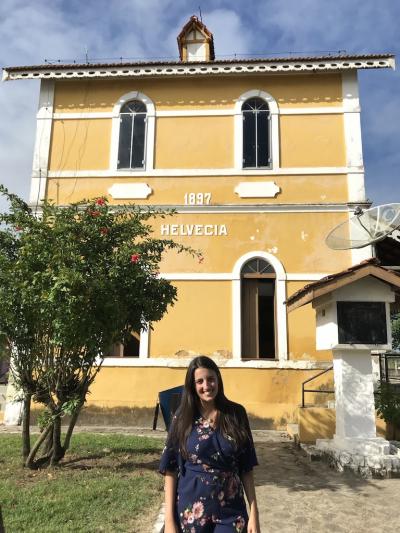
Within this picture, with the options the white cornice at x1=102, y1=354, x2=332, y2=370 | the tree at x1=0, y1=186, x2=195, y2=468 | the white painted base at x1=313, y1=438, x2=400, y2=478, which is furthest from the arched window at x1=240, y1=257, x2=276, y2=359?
the tree at x1=0, y1=186, x2=195, y2=468

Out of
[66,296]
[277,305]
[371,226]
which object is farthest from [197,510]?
[277,305]

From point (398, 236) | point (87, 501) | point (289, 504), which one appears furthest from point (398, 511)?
point (398, 236)

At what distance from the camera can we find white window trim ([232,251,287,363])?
Answer: 425 inches

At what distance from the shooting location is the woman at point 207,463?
2566 millimetres

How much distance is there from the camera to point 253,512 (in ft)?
8.57

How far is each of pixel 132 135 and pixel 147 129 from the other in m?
0.44

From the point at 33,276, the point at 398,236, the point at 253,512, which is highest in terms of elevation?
the point at 398,236

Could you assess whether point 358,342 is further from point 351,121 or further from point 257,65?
point 257,65

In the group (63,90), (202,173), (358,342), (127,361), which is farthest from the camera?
(63,90)

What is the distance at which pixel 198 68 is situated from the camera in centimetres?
1220

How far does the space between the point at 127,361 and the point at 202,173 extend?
16.2ft

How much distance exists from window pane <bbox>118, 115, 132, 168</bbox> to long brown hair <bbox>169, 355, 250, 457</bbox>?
10.1 m

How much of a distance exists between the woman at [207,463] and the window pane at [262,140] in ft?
32.3

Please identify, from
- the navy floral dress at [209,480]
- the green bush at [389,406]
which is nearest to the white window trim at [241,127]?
the green bush at [389,406]
